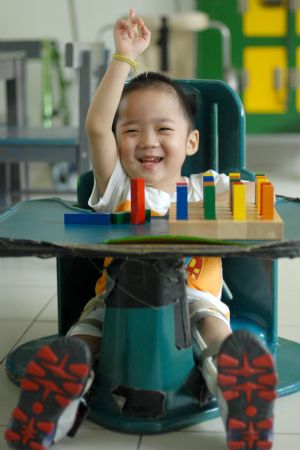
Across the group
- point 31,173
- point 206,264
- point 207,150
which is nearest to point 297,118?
point 31,173

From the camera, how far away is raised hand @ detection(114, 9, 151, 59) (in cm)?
154

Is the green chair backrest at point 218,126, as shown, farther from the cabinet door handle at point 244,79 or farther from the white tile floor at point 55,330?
the cabinet door handle at point 244,79

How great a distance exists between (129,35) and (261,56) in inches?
131

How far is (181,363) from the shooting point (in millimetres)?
1359

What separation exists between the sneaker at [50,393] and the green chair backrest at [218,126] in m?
0.77

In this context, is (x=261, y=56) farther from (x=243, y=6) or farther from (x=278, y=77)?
(x=243, y=6)

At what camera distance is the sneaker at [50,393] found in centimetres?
119

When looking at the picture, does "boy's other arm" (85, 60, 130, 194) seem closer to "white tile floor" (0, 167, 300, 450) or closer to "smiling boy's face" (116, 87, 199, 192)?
"smiling boy's face" (116, 87, 199, 192)

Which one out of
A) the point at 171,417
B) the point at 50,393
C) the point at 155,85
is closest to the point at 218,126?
the point at 155,85

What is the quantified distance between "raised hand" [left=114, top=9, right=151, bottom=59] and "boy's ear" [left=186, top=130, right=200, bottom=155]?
261 millimetres

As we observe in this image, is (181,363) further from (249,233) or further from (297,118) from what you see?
(297,118)

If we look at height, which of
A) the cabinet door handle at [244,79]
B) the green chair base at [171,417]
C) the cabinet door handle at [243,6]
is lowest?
the green chair base at [171,417]

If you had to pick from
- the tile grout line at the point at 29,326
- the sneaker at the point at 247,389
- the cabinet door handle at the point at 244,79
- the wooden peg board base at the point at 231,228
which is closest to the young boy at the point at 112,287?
the sneaker at the point at 247,389

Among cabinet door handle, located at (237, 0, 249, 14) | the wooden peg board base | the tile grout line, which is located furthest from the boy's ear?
cabinet door handle, located at (237, 0, 249, 14)
